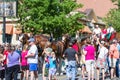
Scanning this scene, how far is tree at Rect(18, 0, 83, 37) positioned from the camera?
33.1 meters

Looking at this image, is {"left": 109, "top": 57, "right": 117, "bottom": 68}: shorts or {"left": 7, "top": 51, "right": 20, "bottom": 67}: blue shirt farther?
{"left": 109, "top": 57, "right": 117, "bottom": 68}: shorts

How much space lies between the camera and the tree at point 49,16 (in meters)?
33.1

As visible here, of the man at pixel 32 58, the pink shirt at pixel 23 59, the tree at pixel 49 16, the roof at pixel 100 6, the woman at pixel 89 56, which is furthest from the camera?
the roof at pixel 100 6

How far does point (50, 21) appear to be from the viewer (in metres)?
33.0

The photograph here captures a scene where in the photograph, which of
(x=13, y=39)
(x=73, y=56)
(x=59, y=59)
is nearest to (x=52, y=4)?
(x=59, y=59)

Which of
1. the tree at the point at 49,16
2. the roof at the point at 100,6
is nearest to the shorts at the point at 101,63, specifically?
the tree at the point at 49,16

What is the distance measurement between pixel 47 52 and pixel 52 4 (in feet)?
50.4

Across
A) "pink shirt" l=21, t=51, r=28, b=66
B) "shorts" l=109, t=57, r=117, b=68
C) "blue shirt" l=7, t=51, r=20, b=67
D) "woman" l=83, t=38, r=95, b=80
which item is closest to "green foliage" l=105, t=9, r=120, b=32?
"shorts" l=109, t=57, r=117, b=68

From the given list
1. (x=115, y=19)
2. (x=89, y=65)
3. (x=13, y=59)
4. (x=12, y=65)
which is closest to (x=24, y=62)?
(x=13, y=59)

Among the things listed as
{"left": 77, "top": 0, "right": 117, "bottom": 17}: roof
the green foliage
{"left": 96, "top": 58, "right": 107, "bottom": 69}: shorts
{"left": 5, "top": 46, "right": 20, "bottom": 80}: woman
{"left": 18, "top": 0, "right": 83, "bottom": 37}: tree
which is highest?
{"left": 5, "top": 46, "right": 20, "bottom": 80}: woman

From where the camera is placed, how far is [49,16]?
34.0 metres

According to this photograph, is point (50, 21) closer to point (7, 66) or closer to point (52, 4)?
point (52, 4)

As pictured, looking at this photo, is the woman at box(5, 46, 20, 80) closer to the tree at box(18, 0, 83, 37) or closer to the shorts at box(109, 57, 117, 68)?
the shorts at box(109, 57, 117, 68)

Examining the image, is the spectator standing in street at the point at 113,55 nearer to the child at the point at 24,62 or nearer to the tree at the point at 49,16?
the child at the point at 24,62
